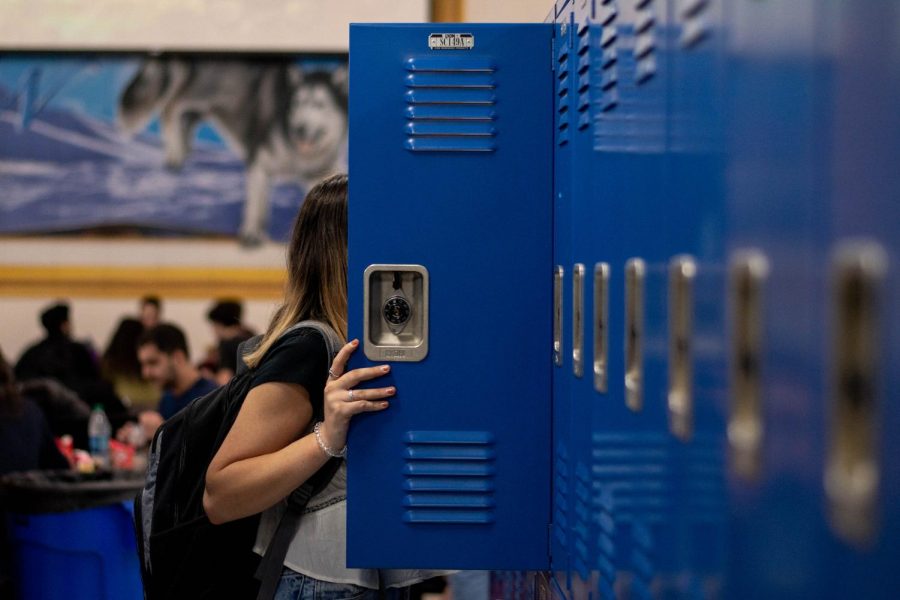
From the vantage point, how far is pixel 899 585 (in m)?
0.69

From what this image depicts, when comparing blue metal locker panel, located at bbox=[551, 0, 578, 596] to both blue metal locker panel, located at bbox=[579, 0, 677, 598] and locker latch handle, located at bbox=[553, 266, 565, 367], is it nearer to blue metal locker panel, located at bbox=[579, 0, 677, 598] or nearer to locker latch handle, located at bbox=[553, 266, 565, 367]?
locker latch handle, located at bbox=[553, 266, 565, 367]

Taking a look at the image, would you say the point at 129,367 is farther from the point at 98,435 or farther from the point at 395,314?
the point at 395,314

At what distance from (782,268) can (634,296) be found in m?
0.51

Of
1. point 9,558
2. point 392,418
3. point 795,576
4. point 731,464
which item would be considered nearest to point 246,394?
point 392,418

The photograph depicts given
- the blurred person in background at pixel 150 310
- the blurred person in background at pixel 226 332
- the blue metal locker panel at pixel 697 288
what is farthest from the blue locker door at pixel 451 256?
the blurred person in background at pixel 150 310

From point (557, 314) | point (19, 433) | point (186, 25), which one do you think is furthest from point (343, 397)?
point (186, 25)

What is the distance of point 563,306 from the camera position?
1.91 meters

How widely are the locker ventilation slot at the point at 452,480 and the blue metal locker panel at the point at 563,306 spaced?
123 mm

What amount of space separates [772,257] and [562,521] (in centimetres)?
112

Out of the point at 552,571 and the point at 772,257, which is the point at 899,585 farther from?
the point at 552,571

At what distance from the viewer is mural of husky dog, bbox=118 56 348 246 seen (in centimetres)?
771

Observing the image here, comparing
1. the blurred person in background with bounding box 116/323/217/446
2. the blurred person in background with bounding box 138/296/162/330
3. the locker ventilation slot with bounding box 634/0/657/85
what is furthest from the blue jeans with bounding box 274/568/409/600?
the blurred person in background with bounding box 138/296/162/330

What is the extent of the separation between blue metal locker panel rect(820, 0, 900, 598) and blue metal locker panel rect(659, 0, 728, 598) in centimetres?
25

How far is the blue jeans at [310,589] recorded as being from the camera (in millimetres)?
2012
